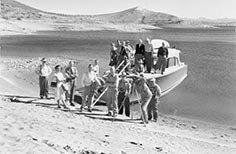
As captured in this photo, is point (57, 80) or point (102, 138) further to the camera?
point (57, 80)

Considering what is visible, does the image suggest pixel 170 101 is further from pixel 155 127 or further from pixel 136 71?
pixel 155 127

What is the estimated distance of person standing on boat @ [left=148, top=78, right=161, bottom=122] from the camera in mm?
11414

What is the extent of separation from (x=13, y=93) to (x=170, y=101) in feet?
27.1

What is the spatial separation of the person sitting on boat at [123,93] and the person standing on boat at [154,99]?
876 millimetres

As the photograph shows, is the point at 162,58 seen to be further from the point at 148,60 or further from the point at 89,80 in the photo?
the point at 89,80

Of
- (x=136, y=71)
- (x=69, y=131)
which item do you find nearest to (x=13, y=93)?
(x=136, y=71)

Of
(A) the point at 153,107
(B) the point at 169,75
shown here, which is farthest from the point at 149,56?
(A) the point at 153,107

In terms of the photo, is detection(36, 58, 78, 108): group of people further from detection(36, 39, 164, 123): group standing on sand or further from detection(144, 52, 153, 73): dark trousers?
detection(144, 52, 153, 73): dark trousers

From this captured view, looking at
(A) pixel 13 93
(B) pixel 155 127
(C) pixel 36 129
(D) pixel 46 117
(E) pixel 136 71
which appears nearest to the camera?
(C) pixel 36 129

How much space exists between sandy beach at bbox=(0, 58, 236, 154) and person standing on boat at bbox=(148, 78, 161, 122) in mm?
628

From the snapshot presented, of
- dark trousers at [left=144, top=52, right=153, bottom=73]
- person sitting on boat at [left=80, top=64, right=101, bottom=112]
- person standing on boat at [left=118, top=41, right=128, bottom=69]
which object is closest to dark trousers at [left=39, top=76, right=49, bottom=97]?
person sitting on boat at [left=80, top=64, right=101, bottom=112]

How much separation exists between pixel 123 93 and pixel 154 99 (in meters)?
1.23

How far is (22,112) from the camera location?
32.6 feet

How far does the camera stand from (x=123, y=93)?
1195cm
